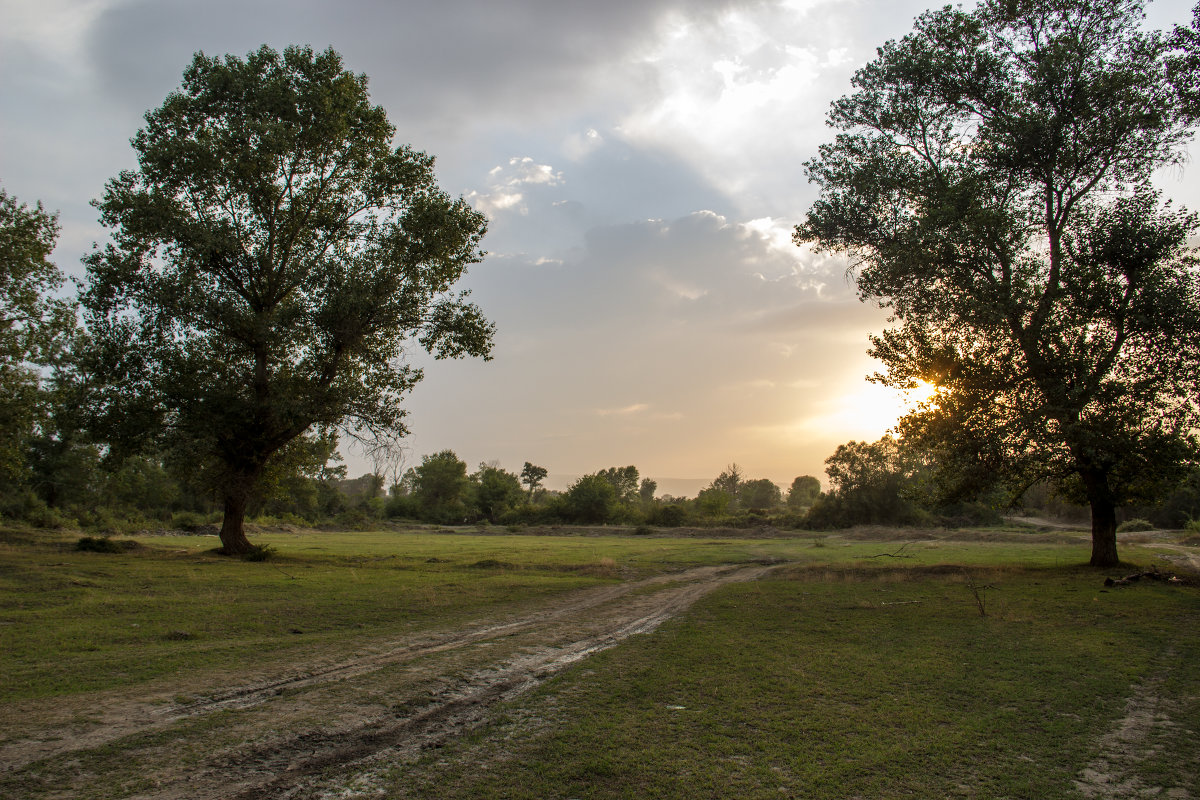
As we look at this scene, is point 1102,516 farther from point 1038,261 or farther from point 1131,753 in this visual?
point 1131,753

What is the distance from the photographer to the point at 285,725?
18.9 ft

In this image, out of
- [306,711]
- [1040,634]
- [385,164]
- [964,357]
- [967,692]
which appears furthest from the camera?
[385,164]

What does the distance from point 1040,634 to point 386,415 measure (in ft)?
66.3

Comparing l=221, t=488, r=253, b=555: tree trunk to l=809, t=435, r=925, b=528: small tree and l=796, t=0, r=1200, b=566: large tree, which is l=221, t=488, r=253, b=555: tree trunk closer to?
l=796, t=0, r=1200, b=566: large tree

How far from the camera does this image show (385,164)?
24391 mm

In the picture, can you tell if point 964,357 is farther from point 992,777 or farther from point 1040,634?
point 992,777

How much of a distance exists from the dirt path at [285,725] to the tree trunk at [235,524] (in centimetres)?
1697

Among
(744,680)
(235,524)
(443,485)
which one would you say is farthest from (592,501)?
(744,680)

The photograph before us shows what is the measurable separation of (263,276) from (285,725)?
20715 millimetres

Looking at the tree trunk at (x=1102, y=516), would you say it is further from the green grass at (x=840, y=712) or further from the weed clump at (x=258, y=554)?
the weed clump at (x=258, y=554)

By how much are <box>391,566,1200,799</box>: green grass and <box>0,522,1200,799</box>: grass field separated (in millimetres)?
30

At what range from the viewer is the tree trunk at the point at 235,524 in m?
22.8

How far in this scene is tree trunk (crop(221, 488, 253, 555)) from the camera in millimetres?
22844

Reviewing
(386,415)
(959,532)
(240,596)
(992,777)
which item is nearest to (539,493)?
(959,532)
